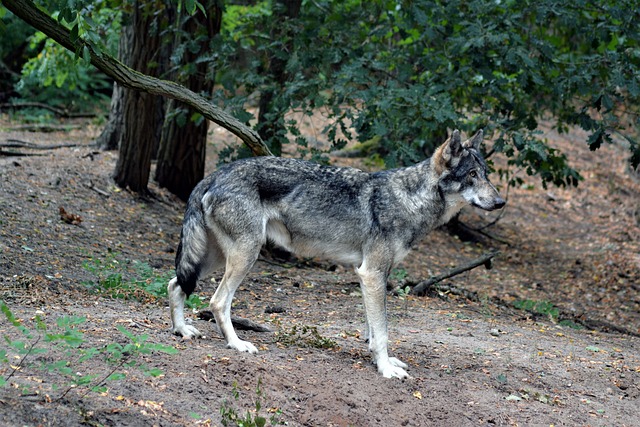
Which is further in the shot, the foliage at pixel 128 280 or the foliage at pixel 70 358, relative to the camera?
the foliage at pixel 128 280

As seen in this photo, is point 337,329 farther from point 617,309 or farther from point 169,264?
point 617,309

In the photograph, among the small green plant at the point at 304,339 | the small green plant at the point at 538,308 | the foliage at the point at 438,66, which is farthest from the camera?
the small green plant at the point at 538,308

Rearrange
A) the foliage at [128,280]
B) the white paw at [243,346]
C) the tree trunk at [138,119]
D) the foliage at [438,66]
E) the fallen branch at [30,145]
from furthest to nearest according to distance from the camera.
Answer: the fallen branch at [30,145] → the tree trunk at [138,119] → the foliage at [438,66] → the foliage at [128,280] → the white paw at [243,346]

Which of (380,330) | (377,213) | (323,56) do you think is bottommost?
(380,330)

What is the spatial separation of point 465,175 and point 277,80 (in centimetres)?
513

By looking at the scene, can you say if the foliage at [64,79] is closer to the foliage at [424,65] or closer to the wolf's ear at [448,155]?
the foliage at [424,65]

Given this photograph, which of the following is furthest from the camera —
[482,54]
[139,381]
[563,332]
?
[482,54]

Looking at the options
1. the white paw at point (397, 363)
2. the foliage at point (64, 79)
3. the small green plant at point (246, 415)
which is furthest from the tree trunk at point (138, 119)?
the small green plant at point (246, 415)

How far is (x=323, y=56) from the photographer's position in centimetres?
1040

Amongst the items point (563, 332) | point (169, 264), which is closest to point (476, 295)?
point (563, 332)

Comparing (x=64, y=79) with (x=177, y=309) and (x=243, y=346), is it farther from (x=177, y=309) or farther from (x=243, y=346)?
(x=243, y=346)

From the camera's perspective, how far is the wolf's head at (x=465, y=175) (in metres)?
6.80

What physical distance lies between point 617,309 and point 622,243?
473 cm

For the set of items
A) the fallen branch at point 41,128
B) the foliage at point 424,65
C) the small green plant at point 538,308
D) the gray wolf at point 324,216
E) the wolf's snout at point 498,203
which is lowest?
the fallen branch at point 41,128
